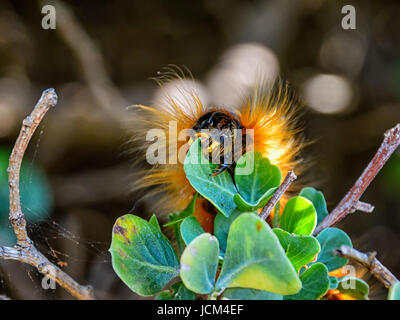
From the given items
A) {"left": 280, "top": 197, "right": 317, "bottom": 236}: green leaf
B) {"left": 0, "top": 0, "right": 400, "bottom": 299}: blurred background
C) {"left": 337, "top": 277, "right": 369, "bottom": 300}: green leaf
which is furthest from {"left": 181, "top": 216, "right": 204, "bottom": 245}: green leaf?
{"left": 0, "top": 0, "right": 400, "bottom": 299}: blurred background

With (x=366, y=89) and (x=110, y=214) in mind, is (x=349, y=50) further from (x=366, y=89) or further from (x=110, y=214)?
(x=110, y=214)

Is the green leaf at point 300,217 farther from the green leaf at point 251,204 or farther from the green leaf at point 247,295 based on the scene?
the green leaf at point 247,295

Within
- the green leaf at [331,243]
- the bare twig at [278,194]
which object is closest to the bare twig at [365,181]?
the green leaf at [331,243]

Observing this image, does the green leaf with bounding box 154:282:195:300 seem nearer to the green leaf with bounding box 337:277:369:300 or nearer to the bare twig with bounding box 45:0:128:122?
the green leaf with bounding box 337:277:369:300
